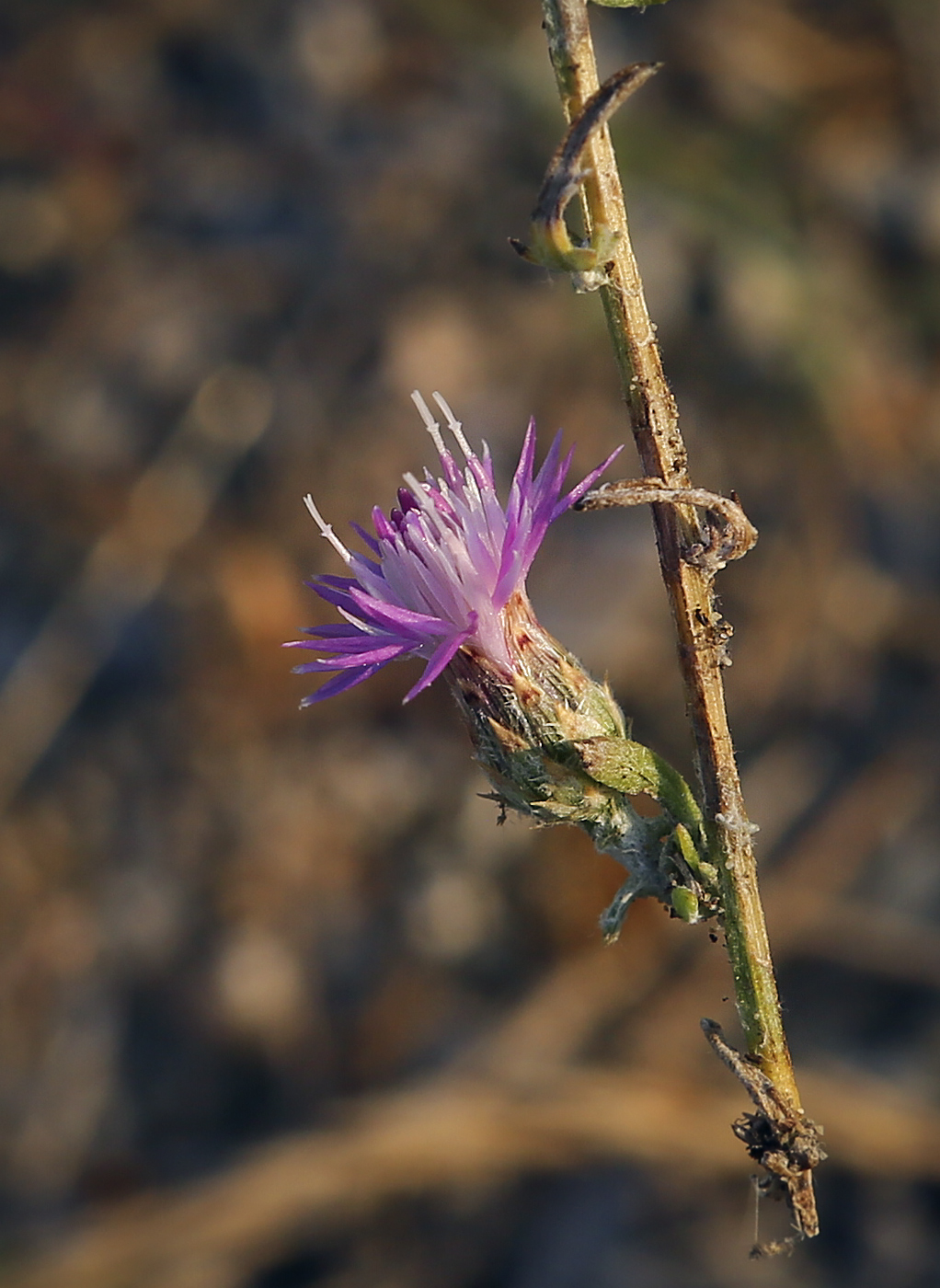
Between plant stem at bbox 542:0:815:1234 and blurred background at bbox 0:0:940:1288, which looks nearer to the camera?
plant stem at bbox 542:0:815:1234

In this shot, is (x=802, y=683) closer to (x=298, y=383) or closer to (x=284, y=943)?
(x=284, y=943)

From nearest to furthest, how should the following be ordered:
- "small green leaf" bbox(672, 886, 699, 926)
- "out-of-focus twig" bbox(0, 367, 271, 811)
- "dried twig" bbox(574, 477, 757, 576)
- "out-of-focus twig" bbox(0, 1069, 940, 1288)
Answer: "dried twig" bbox(574, 477, 757, 576), "small green leaf" bbox(672, 886, 699, 926), "out-of-focus twig" bbox(0, 1069, 940, 1288), "out-of-focus twig" bbox(0, 367, 271, 811)

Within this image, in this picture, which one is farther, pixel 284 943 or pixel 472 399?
pixel 472 399

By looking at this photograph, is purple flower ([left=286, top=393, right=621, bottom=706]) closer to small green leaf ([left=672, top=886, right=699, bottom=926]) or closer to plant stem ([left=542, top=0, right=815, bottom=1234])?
plant stem ([left=542, top=0, right=815, bottom=1234])

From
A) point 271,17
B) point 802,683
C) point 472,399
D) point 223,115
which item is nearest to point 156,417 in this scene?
point 472,399

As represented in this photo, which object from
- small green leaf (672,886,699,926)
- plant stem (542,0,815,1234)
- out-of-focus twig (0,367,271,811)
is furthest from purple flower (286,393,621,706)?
out-of-focus twig (0,367,271,811)

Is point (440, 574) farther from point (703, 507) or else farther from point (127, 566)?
point (127, 566)
